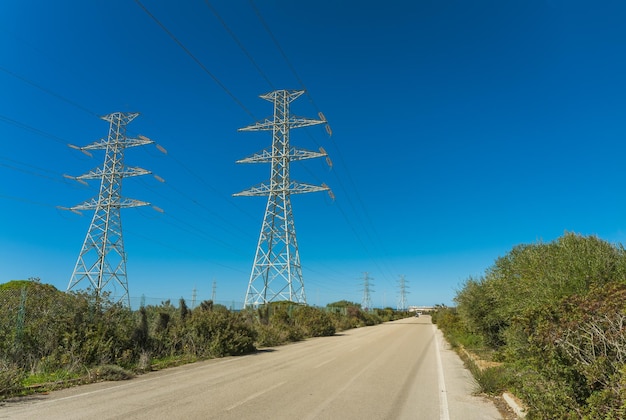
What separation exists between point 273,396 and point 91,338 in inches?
294

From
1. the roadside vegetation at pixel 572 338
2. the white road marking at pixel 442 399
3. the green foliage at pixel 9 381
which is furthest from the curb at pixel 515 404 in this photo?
the green foliage at pixel 9 381

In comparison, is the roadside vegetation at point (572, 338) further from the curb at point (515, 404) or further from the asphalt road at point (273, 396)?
the asphalt road at point (273, 396)

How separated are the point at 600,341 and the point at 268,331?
2067cm

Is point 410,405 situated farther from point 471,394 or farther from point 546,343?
point 546,343

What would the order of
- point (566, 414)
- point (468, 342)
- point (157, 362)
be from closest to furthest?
point (566, 414) → point (157, 362) → point (468, 342)

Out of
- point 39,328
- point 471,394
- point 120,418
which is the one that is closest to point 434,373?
point 471,394

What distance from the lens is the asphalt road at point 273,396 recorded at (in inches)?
301

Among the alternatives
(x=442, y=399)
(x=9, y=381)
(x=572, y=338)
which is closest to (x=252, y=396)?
(x=442, y=399)

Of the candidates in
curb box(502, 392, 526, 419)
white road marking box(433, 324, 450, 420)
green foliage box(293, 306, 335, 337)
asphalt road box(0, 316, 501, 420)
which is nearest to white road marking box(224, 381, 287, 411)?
asphalt road box(0, 316, 501, 420)

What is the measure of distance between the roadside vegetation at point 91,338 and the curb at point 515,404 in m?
10.4

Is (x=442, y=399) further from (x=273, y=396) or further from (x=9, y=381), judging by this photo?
(x=9, y=381)

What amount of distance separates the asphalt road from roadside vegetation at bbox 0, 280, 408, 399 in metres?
1.10

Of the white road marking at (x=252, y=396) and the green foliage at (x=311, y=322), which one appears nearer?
the white road marking at (x=252, y=396)

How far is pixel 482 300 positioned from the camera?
20.1 m
